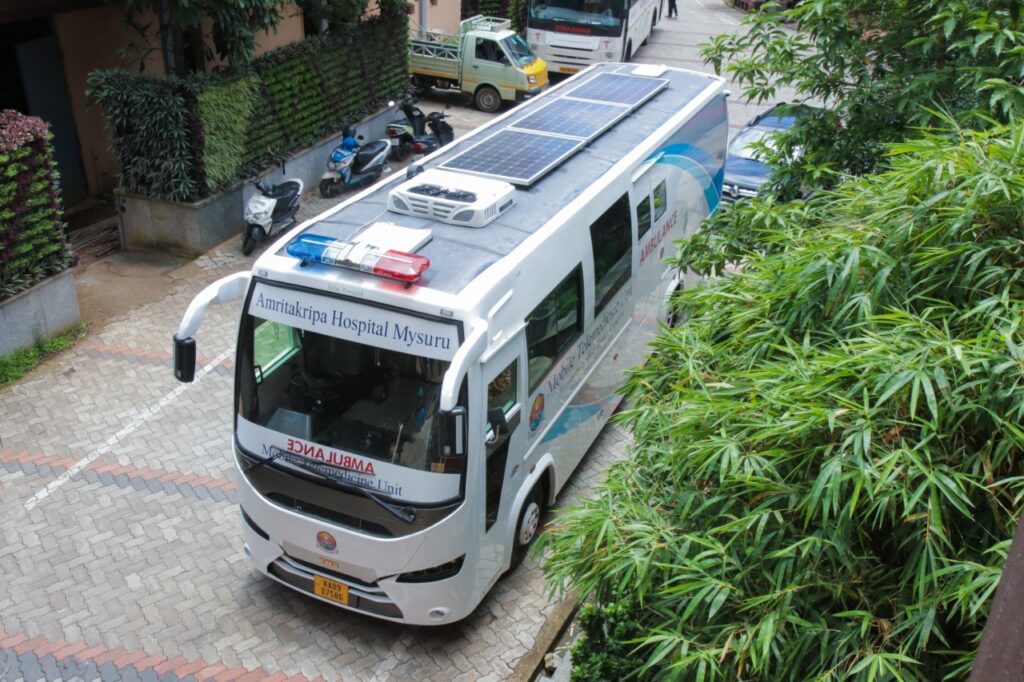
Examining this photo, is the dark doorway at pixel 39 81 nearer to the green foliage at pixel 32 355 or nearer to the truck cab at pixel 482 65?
the green foliage at pixel 32 355

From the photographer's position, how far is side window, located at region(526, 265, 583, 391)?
701 cm

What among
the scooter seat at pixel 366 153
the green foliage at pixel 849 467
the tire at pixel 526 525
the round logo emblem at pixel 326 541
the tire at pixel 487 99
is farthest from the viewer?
the tire at pixel 487 99

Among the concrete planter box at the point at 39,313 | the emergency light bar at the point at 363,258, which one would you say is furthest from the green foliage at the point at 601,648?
the concrete planter box at the point at 39,313

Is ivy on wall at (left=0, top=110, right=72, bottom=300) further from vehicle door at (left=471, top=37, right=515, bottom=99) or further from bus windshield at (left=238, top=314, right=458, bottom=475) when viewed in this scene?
vehicle door at (left=471, top=37, right=515, bottom=99)

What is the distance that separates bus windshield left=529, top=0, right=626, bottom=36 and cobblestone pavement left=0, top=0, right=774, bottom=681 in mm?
13979

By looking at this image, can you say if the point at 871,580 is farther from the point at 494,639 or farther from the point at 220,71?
the point at 220,71

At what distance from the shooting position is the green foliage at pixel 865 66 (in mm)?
6438

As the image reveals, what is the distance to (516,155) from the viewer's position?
8.52 metres

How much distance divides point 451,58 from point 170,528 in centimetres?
1409

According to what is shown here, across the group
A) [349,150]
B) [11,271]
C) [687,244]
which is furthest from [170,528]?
[349,150]

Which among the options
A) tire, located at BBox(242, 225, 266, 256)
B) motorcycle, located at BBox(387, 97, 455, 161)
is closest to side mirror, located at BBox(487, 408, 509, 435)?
tire, located at BBox(242, 225, 266, 256)

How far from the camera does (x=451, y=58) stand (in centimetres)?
1950

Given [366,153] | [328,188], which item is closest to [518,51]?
[366,153]

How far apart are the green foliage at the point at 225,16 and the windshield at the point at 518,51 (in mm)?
6963
